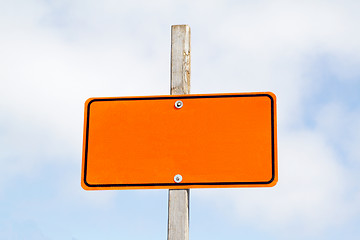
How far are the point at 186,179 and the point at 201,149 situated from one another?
22cm

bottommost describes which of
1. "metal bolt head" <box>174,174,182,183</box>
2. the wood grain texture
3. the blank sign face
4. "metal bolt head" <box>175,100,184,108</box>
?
→ "metal bolt head" <box>174,174,182,183</box>

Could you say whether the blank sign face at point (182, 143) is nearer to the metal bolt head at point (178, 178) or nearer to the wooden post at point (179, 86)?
the metal bolt head at point (178, 178)

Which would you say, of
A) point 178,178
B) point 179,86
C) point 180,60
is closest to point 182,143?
point 178,178

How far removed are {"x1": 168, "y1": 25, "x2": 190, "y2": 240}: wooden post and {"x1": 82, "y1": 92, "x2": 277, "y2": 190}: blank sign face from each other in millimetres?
114

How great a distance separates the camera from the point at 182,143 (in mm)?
3291

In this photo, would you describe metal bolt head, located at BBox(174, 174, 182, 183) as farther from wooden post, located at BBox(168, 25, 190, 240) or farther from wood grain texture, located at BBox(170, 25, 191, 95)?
wood grain texture, located at BBox(170, 25, 191, 95)

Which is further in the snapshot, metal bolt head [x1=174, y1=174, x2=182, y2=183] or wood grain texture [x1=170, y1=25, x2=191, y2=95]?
wood grain texture [x1=170, y1=25, x2=191, y2=95]

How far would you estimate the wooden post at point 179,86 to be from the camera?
326 cm

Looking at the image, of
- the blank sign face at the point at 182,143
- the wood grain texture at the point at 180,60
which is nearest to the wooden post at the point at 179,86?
the wood grain texture at the point at 180,60

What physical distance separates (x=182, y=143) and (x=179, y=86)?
504 mm

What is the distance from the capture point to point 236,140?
10.7 feet

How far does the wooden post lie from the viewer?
128 inches

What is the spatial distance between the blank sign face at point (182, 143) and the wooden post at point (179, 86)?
11cm

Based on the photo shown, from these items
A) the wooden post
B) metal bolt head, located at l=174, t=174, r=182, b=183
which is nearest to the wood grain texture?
the wooden post
